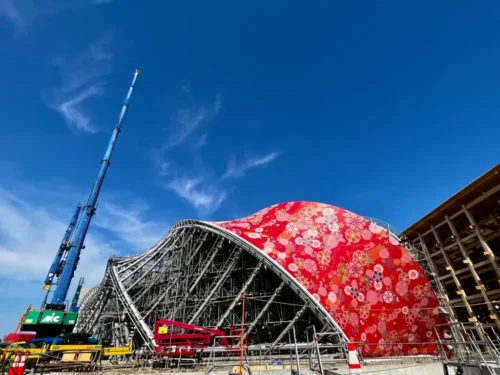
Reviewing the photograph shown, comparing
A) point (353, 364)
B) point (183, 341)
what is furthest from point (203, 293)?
point (353, 364)

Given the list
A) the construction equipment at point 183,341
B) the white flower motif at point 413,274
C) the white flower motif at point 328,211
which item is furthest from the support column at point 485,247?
the construction equipment at point 183,341

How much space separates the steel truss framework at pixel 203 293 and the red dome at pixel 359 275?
1191 mm

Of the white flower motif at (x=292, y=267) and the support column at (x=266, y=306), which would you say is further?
the white flower motif at (x=292, y=267)

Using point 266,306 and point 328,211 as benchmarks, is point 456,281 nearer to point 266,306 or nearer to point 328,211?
point 328,211

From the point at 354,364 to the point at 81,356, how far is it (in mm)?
17552

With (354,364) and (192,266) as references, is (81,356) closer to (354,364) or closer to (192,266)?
(192,266)

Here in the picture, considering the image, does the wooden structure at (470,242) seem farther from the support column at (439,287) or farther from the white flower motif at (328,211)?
the white flower motif at (328,211)

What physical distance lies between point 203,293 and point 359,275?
14.7 m

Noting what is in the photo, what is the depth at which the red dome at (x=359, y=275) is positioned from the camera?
19.5m

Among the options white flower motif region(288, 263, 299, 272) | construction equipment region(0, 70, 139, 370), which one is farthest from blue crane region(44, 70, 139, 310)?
white flower motif region(288, 263, 299, 272)

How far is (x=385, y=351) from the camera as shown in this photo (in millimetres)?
19328

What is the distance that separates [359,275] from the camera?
21594 mm

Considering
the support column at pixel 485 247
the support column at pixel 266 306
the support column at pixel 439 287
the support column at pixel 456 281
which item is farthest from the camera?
the support column at pixel 266 306

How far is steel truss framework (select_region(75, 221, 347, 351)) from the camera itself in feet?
75.3
